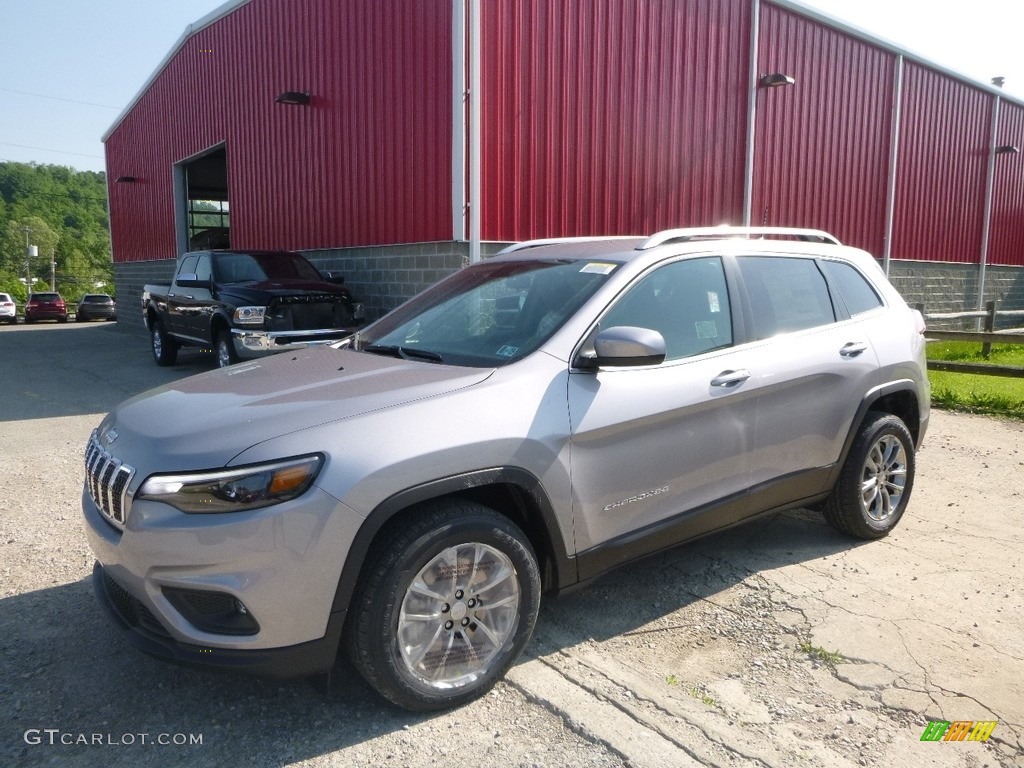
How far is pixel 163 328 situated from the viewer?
12.5 meters

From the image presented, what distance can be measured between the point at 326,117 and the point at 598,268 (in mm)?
9897

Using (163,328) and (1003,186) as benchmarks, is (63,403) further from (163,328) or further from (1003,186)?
(1003,186)

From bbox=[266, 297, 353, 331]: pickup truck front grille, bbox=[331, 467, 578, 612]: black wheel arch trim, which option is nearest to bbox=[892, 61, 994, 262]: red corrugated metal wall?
bbox=[266, 297, 353, 331]: pickup truck front grille

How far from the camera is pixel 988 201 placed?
18484 mm

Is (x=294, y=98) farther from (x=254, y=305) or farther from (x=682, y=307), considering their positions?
(x=682, y=307)

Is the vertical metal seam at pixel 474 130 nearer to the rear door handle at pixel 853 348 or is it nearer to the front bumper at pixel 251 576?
the rear door handle at pixel 853 348

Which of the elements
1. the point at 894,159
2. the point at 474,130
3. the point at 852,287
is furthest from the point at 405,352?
the point at 894,159

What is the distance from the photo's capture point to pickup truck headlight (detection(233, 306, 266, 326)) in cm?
936

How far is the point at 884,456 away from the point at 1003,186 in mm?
18558

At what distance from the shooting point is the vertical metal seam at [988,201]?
18.3m

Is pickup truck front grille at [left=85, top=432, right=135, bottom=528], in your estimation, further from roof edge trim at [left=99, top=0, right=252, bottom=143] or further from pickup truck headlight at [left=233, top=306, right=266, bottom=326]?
roof edge trim at [left=99, top=0, right=252, bottom=143]

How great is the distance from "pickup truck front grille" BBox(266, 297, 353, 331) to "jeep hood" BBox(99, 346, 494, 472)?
6209 millimetres

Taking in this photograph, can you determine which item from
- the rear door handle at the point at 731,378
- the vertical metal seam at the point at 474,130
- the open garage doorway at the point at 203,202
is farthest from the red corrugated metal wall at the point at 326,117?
Answer: the rear door handle at the point at 731,378

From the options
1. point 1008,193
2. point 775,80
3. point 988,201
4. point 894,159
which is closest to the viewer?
point 775,80
